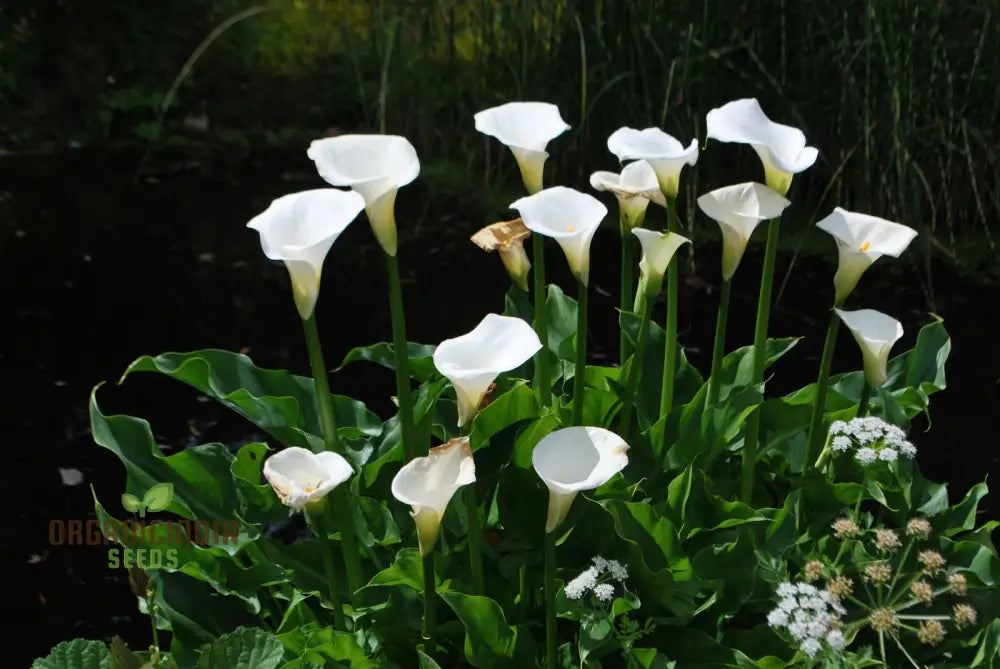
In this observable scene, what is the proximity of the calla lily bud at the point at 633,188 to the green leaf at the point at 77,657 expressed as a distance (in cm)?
78

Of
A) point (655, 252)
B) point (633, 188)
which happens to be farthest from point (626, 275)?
point (655, 252)

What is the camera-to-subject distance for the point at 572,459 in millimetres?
1156

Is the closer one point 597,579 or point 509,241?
point 597,579

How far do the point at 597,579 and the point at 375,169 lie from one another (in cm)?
51

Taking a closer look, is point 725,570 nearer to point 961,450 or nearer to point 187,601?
point 187,601

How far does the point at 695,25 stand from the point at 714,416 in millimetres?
1936

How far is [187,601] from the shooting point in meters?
1.48

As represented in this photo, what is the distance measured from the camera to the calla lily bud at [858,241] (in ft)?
4.35

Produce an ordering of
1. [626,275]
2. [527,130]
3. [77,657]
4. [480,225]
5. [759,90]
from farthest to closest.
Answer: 1. [480,225]
2. [759,90]
3. [626,275]
4. [527,130]
5. [77,657]

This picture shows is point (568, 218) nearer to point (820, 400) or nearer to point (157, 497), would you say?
point (820, 400)

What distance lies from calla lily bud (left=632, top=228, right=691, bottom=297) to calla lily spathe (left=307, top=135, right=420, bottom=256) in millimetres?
269

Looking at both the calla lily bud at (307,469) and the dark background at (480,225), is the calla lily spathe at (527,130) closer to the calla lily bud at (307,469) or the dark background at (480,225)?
the calla lily bud at (307,469)

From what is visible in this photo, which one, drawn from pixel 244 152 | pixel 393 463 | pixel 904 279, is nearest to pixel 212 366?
pixel 393 463

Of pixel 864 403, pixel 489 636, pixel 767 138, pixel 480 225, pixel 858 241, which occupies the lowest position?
pixel 480 225
